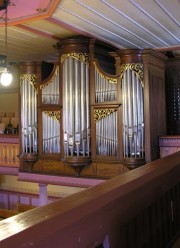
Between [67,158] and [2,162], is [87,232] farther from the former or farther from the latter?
[2,162]

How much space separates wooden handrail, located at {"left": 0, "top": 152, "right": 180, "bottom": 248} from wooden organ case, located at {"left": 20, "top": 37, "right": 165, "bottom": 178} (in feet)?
9.26

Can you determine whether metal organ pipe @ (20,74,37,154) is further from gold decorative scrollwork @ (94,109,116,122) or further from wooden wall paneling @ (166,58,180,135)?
wooden wall paneling @ (166,58,180,135)

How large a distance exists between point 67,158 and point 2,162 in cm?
271

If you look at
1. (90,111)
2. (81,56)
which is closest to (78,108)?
(90,111)

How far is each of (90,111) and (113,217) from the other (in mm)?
4278

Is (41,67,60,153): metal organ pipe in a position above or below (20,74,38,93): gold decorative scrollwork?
below

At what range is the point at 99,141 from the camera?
18.8ft

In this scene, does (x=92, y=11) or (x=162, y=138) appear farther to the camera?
(x=162, y=138)

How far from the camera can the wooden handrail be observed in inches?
43.5

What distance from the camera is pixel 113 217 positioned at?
155 cm

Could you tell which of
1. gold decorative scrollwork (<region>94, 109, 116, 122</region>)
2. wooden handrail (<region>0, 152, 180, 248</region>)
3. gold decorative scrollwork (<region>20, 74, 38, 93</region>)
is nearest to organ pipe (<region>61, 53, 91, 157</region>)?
gold decorative scrollwork (<region>94, 109, 116, 122</region>)

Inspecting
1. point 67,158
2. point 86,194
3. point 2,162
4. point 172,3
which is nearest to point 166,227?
point 86,194

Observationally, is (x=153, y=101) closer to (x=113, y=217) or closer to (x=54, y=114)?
(x=54, y=114)

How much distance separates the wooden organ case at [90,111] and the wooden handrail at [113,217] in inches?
111
